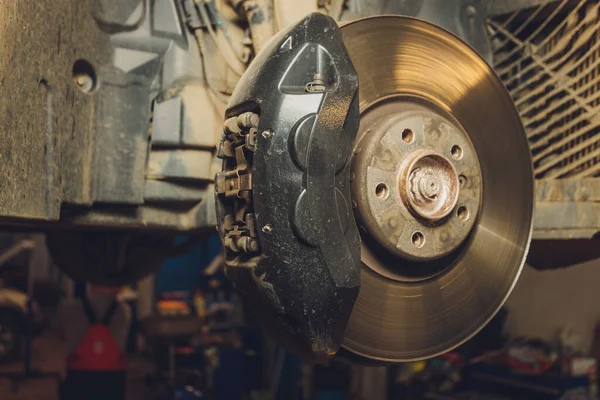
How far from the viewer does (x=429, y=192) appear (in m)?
0.94

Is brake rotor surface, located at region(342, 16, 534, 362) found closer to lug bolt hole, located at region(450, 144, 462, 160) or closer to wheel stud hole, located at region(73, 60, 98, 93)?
lug bolt hole, located at region(450, 144, 462, 160)

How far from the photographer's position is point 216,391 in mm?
3156

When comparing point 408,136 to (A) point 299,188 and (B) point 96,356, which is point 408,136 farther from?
(B) point 96,356

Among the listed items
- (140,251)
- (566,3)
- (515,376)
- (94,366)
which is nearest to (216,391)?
(94,366)

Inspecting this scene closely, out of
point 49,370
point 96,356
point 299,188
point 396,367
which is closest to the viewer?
point 299,188

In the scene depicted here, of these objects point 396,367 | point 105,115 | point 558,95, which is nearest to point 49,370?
point 396,367

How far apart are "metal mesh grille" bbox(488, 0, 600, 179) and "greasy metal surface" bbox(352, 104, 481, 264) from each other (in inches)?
14.3

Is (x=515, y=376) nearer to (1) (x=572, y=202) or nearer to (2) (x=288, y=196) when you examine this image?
(1) (x=572, y=202)

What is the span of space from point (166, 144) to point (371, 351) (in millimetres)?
453

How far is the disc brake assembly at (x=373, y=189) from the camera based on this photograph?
809 mm

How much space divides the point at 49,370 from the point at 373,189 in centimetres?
344

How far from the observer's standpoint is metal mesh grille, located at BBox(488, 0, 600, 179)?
4.09ft

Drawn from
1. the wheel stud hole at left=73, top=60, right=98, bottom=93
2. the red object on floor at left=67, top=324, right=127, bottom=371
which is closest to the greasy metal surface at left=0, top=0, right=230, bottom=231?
the wheel stud hole at left=73, top=60, right=98, bottom=93

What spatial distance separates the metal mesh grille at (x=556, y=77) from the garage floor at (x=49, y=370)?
242 centimetres
